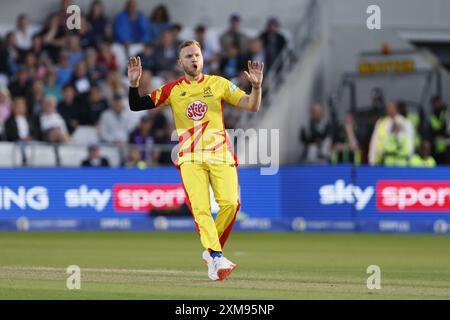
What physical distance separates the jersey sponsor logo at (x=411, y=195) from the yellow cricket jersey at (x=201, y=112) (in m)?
10.7

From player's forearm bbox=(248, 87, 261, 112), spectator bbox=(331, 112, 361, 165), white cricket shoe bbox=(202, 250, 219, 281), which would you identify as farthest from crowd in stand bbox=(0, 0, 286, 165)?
player's forearm bbox=(248, 87, 261, 112)

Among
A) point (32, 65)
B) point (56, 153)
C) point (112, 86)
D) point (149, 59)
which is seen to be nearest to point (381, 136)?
point (149, 59)

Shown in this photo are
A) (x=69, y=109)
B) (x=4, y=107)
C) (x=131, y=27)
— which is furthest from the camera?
(x=131, y=27)

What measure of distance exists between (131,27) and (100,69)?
1.62 metres

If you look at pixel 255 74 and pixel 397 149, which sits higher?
pixel 255 74

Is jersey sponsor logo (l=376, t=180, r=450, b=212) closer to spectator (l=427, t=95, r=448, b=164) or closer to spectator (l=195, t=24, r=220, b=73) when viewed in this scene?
spectator (l=427, t=95, r=448, b=164)

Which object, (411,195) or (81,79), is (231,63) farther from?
(411,195)

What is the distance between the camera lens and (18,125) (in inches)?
971

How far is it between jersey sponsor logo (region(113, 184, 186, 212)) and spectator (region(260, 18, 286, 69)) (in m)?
5.31

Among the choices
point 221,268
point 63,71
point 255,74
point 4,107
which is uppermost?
point 255,74

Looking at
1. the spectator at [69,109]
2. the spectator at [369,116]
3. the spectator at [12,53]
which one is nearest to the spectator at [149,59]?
the spectator at [69,109]

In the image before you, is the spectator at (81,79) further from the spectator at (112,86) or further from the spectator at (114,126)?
the spectator at (114,126)

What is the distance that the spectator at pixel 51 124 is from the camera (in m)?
24.7

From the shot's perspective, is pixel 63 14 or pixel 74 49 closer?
pixel 74 49
